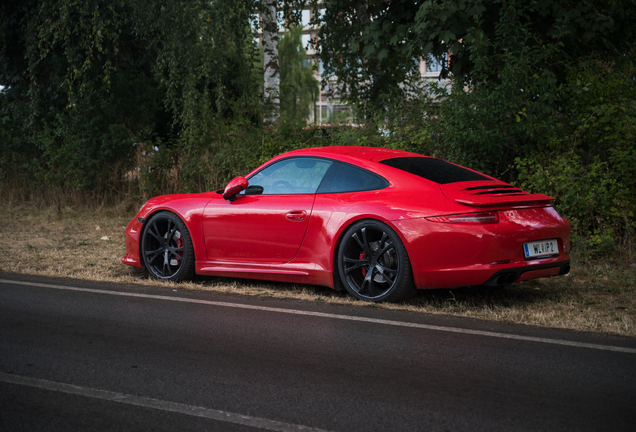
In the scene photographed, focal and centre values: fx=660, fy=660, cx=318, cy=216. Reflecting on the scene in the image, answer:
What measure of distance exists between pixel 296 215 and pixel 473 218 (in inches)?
67.9

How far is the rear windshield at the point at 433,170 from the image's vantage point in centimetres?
612

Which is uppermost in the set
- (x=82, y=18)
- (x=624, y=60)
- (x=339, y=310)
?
(x=82, y=18)

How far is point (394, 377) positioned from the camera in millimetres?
3965

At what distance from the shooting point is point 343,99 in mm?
14109

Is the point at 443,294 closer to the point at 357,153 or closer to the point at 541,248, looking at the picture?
the point at 541,248

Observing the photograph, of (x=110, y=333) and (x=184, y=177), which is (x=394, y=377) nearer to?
(x=110, y=333)

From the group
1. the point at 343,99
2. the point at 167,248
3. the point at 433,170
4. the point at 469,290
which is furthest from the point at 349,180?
the point at 343,99

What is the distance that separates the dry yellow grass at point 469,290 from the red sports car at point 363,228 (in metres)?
0.28

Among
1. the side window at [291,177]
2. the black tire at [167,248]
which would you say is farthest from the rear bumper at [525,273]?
the black tire at [167,248]

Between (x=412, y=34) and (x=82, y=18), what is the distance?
21.5 ft

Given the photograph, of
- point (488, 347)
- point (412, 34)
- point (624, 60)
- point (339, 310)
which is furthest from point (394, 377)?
point (624, 60)

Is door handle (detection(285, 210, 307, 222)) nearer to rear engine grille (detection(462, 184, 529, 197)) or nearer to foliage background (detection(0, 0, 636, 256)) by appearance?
rear engine grille (detection(462, 184, 529, 197))

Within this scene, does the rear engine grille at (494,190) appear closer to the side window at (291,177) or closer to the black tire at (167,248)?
the side window at (291,177)

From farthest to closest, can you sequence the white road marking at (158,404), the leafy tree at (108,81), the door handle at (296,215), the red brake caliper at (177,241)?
the leafy tree at (108,81) → the red brake caliper at (177,241) → the door handle at (296,215) → the white road marking at (158,404)
